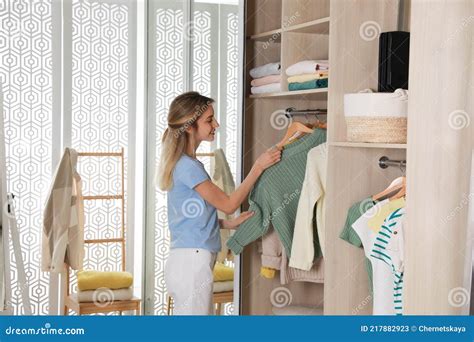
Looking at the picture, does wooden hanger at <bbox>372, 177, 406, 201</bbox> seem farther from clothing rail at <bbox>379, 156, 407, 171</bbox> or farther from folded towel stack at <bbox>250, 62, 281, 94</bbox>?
folded towel stack at <bbox>250, 62, 281, 94</bbox>

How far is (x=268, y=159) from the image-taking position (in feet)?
11.5

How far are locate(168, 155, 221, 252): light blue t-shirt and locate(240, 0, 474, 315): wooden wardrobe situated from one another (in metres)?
0.39

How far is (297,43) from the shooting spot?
3572mm

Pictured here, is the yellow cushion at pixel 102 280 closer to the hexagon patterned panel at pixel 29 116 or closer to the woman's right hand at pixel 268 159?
the hexagon patterned panel at pixel 29 116

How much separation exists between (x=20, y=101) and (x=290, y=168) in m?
1.26

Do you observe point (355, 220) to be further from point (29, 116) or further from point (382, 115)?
point (29, 116)

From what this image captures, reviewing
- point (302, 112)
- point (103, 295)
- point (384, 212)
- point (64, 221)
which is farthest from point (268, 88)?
point (103, 295)

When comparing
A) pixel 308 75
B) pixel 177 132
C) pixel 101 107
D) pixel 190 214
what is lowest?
pixel 190 214

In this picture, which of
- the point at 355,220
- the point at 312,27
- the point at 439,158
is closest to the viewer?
the point at 439,158

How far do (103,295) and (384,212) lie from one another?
1.59 meters

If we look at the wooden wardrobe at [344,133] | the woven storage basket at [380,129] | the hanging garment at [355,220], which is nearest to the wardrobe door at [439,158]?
the wooden wardrobe at [344,133]

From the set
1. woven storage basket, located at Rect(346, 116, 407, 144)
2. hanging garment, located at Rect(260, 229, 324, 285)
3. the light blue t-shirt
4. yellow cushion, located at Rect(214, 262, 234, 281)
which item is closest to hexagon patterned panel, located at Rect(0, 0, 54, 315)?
the light blue t-shirt

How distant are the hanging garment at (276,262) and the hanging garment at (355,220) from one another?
442mm

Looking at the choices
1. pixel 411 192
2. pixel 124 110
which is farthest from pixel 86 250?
pixel 411 192
